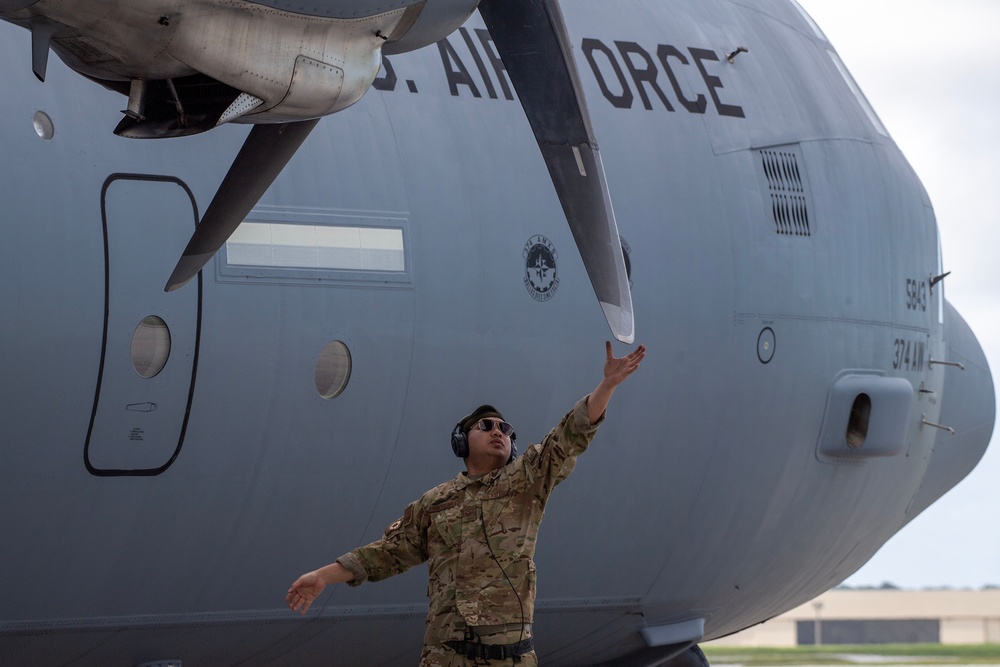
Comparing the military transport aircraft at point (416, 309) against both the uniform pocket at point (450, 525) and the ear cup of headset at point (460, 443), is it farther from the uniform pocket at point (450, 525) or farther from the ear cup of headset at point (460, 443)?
the uniform pocket at point (450, 525)

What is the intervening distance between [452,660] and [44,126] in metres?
3.81

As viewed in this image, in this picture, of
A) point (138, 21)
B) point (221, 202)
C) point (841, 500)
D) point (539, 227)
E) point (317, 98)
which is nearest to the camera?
point (138, 21)

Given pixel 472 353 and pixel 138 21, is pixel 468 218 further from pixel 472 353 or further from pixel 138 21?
pixel 138 21

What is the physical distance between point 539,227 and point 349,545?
2511 millimetres

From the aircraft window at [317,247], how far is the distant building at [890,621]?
5432 centimetres

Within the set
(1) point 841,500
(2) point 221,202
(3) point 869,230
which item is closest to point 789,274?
(3) point 869,230

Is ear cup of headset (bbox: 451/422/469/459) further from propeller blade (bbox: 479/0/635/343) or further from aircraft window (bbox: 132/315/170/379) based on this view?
aircraft window (bbox: 132/315/170/379)

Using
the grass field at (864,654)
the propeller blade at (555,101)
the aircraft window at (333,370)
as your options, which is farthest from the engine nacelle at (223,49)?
the grass field at (864,654)

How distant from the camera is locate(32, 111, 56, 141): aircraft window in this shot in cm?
805

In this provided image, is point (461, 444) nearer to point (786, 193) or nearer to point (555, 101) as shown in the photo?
point (555, 101)

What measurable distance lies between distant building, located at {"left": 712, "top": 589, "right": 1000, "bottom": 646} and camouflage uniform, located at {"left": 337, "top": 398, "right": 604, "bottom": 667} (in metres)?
56.2

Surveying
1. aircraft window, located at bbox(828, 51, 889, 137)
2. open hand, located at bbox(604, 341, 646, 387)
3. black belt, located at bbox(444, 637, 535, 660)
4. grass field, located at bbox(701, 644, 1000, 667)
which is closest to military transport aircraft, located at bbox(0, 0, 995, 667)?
aircraft window, located at bbox(828, 51, 889, 137)

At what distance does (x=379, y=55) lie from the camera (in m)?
6.38

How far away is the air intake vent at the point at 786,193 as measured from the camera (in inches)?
456
